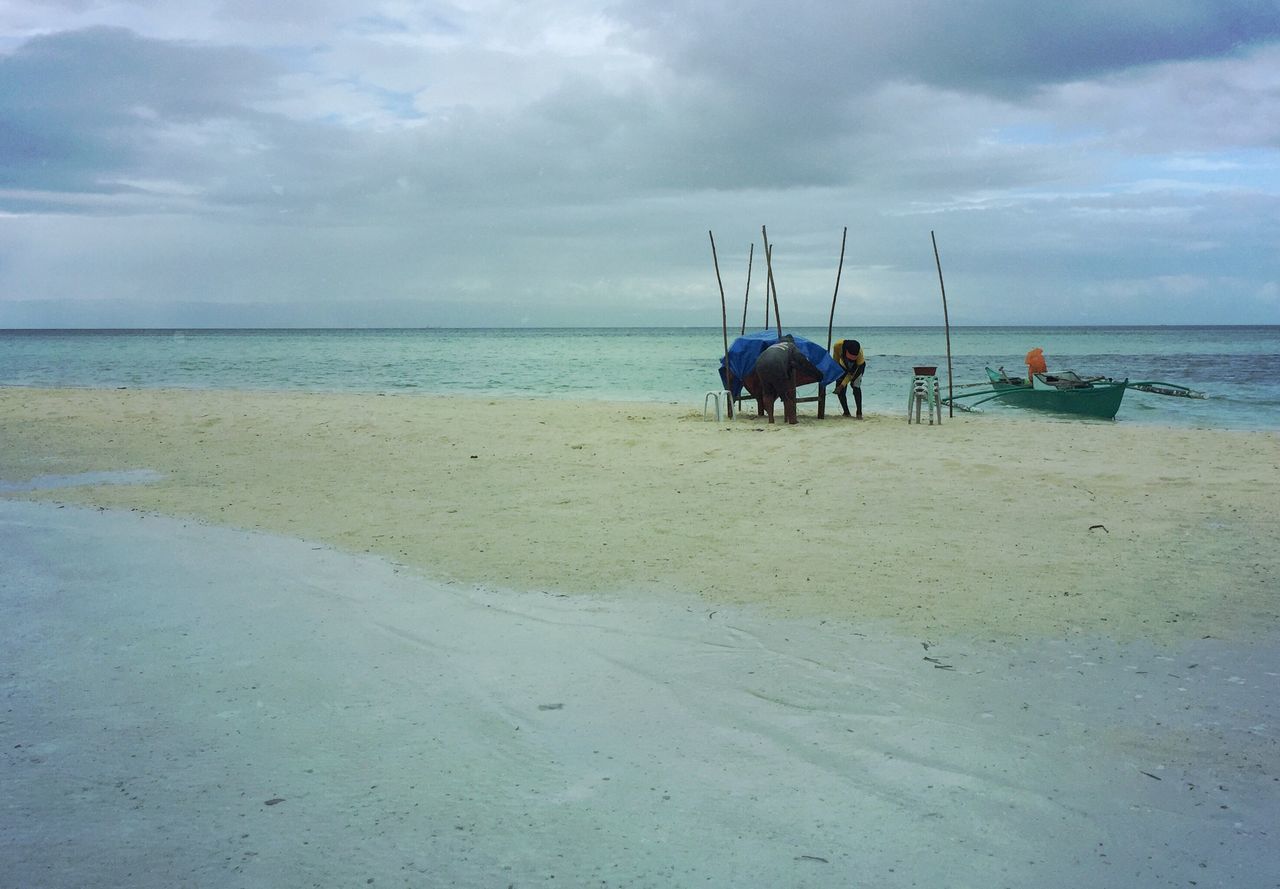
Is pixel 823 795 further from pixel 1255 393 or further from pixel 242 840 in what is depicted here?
pixel 1255 393

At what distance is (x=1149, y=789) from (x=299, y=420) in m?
13.8

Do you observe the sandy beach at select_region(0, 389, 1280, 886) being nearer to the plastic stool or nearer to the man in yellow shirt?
the plastic stool

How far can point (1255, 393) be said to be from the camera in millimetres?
23266

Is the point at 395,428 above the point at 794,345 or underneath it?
underneath

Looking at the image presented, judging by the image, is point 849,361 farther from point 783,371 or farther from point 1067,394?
point 1067,394

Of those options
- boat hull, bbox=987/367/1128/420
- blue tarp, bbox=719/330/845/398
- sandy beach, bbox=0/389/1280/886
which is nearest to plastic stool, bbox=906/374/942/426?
blue tarp, bbox=719/330/845/398

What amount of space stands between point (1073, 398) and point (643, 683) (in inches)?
630

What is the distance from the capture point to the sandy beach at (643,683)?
2873 millimetres

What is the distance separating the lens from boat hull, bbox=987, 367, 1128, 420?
17125 millimetres

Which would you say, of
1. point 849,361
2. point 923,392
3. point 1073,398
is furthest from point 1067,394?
point 849,361

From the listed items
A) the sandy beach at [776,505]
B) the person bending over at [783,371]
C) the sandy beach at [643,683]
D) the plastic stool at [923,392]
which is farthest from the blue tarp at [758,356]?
the sandy beach at [643,683]

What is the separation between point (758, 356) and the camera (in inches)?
599

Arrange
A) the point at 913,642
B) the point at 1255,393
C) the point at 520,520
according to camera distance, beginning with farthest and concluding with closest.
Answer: the point at 1255,393
the point at 520,520
the point at 913,642

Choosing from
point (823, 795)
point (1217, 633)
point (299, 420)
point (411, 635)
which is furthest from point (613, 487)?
point (299, 420)
